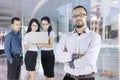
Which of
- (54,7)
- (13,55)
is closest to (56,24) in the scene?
(54,7)

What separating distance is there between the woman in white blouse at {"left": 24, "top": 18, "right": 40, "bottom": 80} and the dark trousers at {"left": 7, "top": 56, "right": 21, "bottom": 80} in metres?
0.15

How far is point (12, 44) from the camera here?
320cm

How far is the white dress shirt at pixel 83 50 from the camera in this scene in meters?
1.93

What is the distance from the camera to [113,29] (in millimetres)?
3617

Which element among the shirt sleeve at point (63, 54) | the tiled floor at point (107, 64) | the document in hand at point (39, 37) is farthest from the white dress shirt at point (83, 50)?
the tiled floor at point (107, 64)

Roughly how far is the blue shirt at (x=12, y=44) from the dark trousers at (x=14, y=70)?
106 millimetres

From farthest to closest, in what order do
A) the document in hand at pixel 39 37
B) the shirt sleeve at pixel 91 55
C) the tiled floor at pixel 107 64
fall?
the tiled floor at pixel 107 64 < the document in hand at pixel 39 37 < the shirt sleeve at pixel 91 55

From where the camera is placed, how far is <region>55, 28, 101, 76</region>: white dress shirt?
6.32 ft

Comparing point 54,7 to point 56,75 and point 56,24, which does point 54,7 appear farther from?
point 56,75

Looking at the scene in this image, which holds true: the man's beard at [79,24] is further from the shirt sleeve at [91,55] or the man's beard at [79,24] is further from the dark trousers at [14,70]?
the dark trousers at [14,70]

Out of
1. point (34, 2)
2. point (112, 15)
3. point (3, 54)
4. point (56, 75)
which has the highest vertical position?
point (34, 2)

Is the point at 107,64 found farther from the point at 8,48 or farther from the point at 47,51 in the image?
the point at 8,48

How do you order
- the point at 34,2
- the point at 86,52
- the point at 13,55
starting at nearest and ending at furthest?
the point at 86,52
the point at 13,55
the point at 34,2

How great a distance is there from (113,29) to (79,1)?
2.48ft
